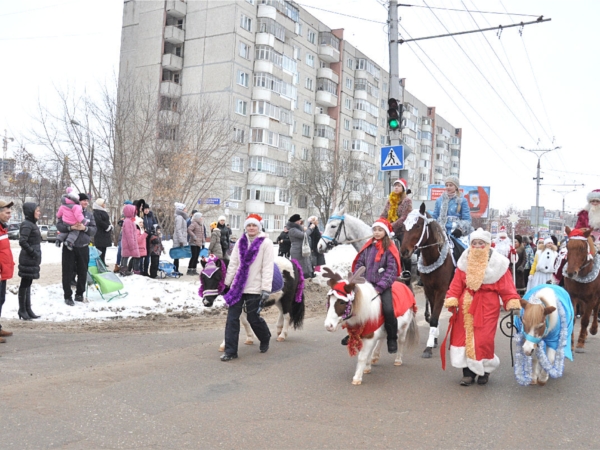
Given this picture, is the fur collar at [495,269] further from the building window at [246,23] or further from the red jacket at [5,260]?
the building window at [246,23]

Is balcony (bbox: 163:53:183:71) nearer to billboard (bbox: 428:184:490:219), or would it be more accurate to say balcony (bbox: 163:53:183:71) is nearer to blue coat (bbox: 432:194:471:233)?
billboard (bbox: 428:184:490:219)

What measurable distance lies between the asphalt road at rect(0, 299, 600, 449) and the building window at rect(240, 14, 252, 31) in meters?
48.6

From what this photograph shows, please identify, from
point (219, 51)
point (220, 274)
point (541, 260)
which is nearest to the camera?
point (220, 274)

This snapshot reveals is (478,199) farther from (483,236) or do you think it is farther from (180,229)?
(483,236)

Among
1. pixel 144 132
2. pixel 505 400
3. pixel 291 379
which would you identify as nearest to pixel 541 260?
pixel 505 400

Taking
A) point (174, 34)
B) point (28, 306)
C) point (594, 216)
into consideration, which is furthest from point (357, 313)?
point (174, 34)

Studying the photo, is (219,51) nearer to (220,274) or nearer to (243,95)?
(243,95)

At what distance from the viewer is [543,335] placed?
6496mm

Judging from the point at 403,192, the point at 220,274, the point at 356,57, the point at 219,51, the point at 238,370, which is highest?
the point at 356,57

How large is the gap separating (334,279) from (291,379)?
4.53 feet

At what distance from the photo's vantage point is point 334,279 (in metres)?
6.59

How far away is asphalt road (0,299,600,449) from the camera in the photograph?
4871mm

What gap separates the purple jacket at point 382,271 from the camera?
729 cm

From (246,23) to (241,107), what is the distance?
315 inches
